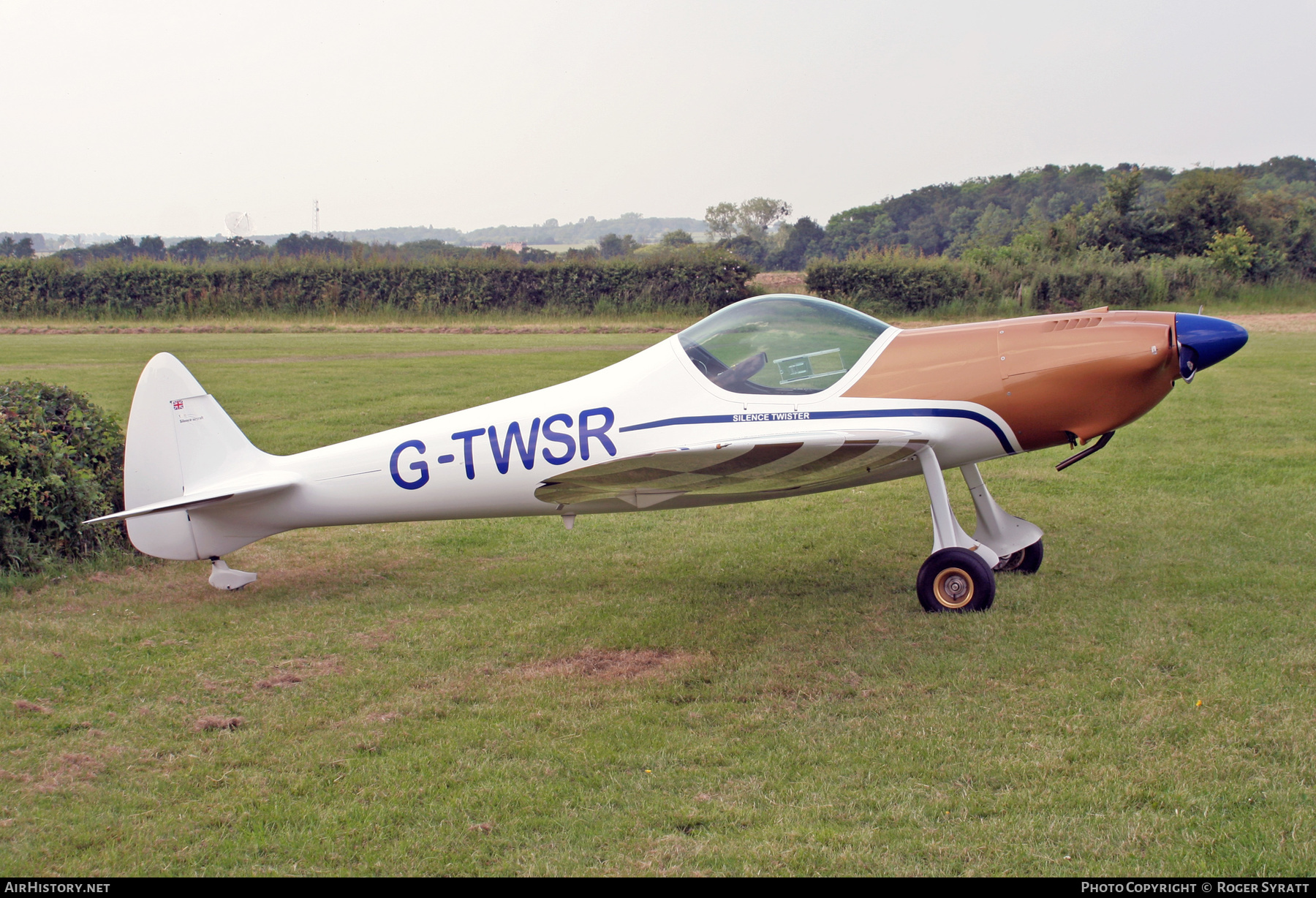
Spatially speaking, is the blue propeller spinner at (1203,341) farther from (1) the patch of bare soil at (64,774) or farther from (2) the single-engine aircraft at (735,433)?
(1) the patch of bare soil at (64,774)

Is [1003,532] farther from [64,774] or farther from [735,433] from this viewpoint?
[64,774]

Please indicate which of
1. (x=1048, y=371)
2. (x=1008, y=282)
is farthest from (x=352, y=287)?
(x=1048, y=371)

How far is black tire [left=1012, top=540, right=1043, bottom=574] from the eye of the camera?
22.2 ft

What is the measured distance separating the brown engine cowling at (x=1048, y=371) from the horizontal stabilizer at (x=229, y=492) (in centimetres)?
396

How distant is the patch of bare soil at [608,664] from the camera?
5170 mm

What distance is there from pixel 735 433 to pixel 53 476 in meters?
5.13

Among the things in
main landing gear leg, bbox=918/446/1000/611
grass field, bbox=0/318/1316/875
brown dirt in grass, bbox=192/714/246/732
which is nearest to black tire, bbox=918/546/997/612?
main landing gear leg, bbox=918/446/1000/611

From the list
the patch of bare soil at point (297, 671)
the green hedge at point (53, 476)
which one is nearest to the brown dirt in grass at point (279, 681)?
the patch of bare soil at point (297, 671)

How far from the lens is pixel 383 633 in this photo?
5.90 metres

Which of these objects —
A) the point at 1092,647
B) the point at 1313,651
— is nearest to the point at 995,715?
the point at 1092,647

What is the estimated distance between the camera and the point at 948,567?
232 inches

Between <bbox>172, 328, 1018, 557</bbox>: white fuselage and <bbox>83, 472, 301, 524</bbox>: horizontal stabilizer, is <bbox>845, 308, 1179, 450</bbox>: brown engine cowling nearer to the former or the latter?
<bbox>172, 328, 1018, 557</bbox>: white fuselage
